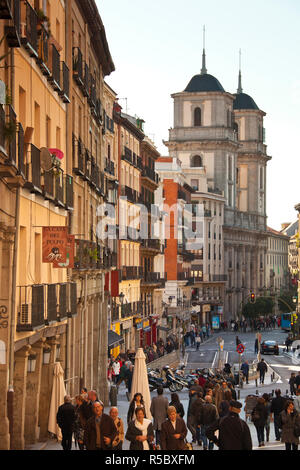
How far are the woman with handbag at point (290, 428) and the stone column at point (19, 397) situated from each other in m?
5.27

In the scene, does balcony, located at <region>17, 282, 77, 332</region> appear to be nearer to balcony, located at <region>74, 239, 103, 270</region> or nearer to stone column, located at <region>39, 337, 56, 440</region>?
stone column, located at <region>39, 337, 56, 440</region>

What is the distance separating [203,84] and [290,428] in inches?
5097

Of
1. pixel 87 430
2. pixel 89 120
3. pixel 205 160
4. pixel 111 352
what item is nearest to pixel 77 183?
pixel 89 120

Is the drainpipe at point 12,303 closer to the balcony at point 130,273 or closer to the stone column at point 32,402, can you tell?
the stone column at point 32,402

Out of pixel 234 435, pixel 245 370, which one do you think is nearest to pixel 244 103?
pixel 245 370

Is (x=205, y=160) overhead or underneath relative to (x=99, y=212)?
overhead

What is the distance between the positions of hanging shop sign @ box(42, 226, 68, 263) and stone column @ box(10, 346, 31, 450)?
1.97 m

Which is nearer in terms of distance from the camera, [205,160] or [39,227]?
[39,227]

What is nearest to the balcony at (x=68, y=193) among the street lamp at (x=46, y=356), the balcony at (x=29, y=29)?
the street lamp at (x=46, y=356)

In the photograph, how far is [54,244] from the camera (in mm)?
23781

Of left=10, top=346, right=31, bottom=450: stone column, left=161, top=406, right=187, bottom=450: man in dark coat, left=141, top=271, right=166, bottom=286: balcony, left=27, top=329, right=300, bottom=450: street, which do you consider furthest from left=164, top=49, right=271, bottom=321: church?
left=161, top=406, right=187, bottom=450: man in dark coat

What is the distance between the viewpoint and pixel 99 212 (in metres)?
45.1

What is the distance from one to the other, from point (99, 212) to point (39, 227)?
20424 mm
